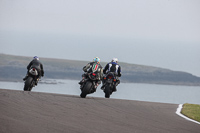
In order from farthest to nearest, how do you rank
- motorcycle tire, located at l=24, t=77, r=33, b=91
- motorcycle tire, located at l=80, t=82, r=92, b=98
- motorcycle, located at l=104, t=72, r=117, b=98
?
motorcycle tire, located at l=24, t=77, r=33, b=91 < motorcycle, located at l=104, t=72, r=117, b=98 < motorcycle tire, located at l=80, t=82, r=92, b=98

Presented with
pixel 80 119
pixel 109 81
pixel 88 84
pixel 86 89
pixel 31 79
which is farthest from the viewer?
pixel 31 79

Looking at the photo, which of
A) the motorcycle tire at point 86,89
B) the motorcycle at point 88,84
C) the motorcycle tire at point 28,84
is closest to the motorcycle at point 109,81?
the motorcycle at point 88,84

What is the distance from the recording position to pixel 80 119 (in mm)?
12250

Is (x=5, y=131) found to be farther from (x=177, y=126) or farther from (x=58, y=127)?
(x=177, y=126)

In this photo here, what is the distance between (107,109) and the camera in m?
15.4

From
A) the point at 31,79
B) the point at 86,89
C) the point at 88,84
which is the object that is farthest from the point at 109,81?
the point at 31,79

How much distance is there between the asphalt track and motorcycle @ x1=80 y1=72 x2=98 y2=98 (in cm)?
323

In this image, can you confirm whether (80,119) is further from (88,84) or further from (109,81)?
(109,81)

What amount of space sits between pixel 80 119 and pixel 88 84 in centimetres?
743

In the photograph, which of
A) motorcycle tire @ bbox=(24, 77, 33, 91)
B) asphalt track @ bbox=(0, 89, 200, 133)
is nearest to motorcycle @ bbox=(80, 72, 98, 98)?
motorcycle tire @ bbox=(24, 77, 33, 91)

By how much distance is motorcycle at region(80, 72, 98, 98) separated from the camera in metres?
19.6

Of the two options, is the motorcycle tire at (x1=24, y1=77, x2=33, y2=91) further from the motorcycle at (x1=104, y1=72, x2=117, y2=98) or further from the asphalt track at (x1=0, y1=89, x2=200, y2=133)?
the asphalt track at (x1=0, y1=89, x2=200, y2=133)

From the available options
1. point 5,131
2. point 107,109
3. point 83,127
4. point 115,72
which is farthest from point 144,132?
point 115,72

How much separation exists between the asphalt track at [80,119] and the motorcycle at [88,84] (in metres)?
3.23
